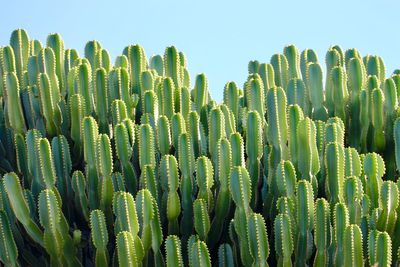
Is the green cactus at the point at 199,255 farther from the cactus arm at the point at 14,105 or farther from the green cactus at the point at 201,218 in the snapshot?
the cactus arm at the point at 14,105

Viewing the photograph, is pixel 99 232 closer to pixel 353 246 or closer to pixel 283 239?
pixel 283 239

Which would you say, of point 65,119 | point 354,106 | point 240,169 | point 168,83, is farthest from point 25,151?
point 354,106

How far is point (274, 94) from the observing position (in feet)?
16.5

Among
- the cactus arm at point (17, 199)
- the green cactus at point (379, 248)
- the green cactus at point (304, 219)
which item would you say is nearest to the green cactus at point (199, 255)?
the green cactus at point (304, 219)

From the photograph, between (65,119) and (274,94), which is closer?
(274,94)

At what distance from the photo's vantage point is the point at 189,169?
4883 millimetres

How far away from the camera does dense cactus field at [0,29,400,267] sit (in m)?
4.58

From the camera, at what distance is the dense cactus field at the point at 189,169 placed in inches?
180

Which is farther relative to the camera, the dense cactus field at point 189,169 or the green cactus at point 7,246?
the green cactus at point 7,246

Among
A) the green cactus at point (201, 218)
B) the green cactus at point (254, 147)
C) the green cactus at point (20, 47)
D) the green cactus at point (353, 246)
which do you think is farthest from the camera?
the green cactus at point (20, 47)

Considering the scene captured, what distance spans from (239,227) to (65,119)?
1.56 meters

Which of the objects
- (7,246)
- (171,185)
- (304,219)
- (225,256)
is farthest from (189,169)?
(7,246)

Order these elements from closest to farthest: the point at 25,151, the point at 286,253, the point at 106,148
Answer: the point at 286,253 → the point at 106,148 → the point at 25,151

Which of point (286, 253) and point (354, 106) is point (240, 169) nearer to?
point (286, 253)
